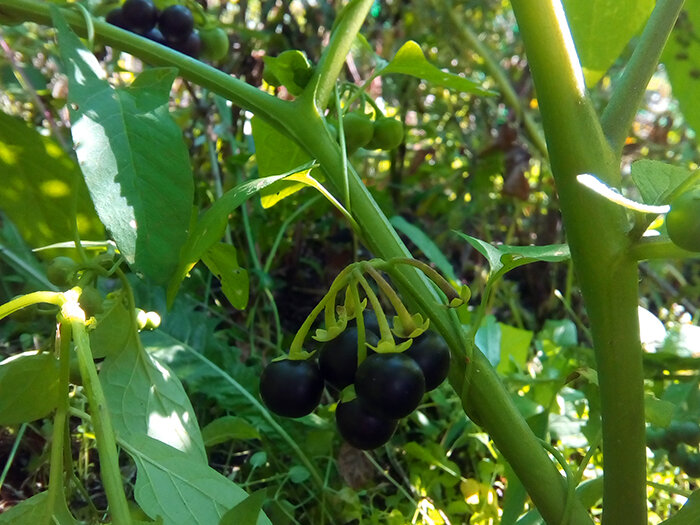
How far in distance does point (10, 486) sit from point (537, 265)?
3.49ft

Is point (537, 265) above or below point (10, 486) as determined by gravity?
above

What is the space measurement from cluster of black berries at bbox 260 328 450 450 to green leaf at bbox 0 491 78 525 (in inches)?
5.7

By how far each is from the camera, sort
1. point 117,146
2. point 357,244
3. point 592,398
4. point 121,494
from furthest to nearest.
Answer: point 357,244, point 592,398, point 117,146, point 121,494

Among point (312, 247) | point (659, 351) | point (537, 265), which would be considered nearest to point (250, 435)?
point (659, 351)

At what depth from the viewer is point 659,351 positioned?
73 cm

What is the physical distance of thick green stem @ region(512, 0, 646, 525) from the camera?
1.41 ft

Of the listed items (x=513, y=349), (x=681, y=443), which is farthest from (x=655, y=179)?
(x=513, y=349)

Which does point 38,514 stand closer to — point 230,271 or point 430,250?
point 230,271

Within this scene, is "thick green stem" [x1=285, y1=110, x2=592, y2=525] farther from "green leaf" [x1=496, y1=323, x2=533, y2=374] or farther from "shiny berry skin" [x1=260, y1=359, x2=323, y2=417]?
"green leaf" [x1=496, y1=323, x2=533, y2=374]

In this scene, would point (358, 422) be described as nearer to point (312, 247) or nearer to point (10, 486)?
point (10, 486)

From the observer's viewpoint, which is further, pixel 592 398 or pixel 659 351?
pixel 659 351

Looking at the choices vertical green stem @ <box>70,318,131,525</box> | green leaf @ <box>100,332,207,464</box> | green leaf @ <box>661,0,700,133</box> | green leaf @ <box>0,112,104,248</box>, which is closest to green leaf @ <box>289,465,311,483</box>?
green leaf @ <box>100,332,207,464</box>

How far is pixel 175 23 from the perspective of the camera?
77 centimetres

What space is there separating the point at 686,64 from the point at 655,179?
0.40 meters
